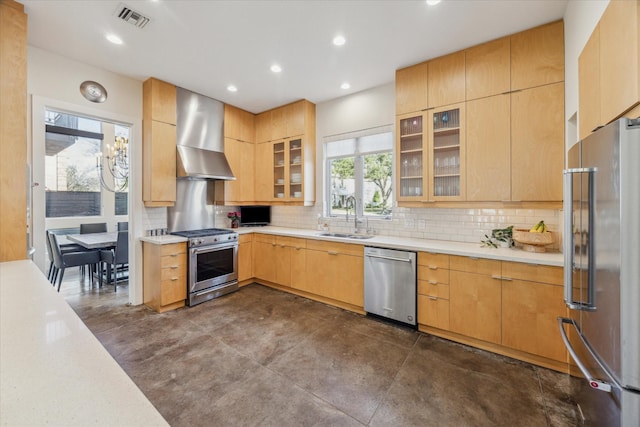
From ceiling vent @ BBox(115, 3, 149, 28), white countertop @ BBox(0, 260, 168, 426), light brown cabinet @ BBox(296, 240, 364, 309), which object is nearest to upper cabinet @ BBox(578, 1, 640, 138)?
white countertop @ BBox(0, 260, 168, 426)

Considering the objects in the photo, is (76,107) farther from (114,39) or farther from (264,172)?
(264,172)

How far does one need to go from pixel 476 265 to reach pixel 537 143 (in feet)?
4.14

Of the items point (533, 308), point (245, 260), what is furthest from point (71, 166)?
point (533, 308)

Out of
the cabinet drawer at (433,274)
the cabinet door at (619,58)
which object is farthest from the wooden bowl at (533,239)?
the cabinet door at (619,58)

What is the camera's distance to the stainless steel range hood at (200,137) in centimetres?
380

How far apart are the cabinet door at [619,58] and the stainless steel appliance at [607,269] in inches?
6.8

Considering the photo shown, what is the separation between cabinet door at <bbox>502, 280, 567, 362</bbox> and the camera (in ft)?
7.22

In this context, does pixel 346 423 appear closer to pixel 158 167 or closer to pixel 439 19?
pixel 439 19

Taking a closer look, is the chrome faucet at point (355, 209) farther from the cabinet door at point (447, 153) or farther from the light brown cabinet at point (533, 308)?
the light brown cabinet at point (533, 308)

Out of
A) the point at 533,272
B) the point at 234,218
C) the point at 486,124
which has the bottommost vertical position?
the point at 533,272

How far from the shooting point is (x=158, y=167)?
359 centimetres

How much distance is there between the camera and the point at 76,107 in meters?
3.04

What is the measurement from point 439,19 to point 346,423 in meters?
3.26

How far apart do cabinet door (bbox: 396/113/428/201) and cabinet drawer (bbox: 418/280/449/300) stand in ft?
3.17
